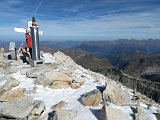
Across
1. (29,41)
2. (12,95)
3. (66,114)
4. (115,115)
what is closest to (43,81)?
(12,95)

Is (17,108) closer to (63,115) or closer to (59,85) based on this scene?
(63,115)

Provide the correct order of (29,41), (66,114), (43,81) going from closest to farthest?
(66,114) → (43,81) → (29,41)

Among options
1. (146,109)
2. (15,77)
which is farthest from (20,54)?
(146,109)

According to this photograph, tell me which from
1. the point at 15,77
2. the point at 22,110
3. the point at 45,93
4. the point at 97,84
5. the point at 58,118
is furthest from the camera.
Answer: the point at 15,77

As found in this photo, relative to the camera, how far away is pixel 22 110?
47.0 ft

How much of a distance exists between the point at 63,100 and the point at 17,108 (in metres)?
3.29

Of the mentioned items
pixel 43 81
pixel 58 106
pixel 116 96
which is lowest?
pixel 58 106

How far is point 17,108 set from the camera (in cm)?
1448

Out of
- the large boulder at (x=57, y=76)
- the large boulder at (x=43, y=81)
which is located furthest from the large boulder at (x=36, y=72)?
the large boulder at (x=57, y=76)

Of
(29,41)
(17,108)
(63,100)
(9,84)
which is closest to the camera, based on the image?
(17,108)

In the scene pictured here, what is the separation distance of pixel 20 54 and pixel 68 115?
55.9 feet

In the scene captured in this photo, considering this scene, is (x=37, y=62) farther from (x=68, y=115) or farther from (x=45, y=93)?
(x=68, y=115)

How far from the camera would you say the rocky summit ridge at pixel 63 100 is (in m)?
13.9

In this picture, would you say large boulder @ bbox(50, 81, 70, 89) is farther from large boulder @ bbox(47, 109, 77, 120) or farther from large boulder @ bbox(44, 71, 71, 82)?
large boulder @ bbox(47, 109, 77, 120)
